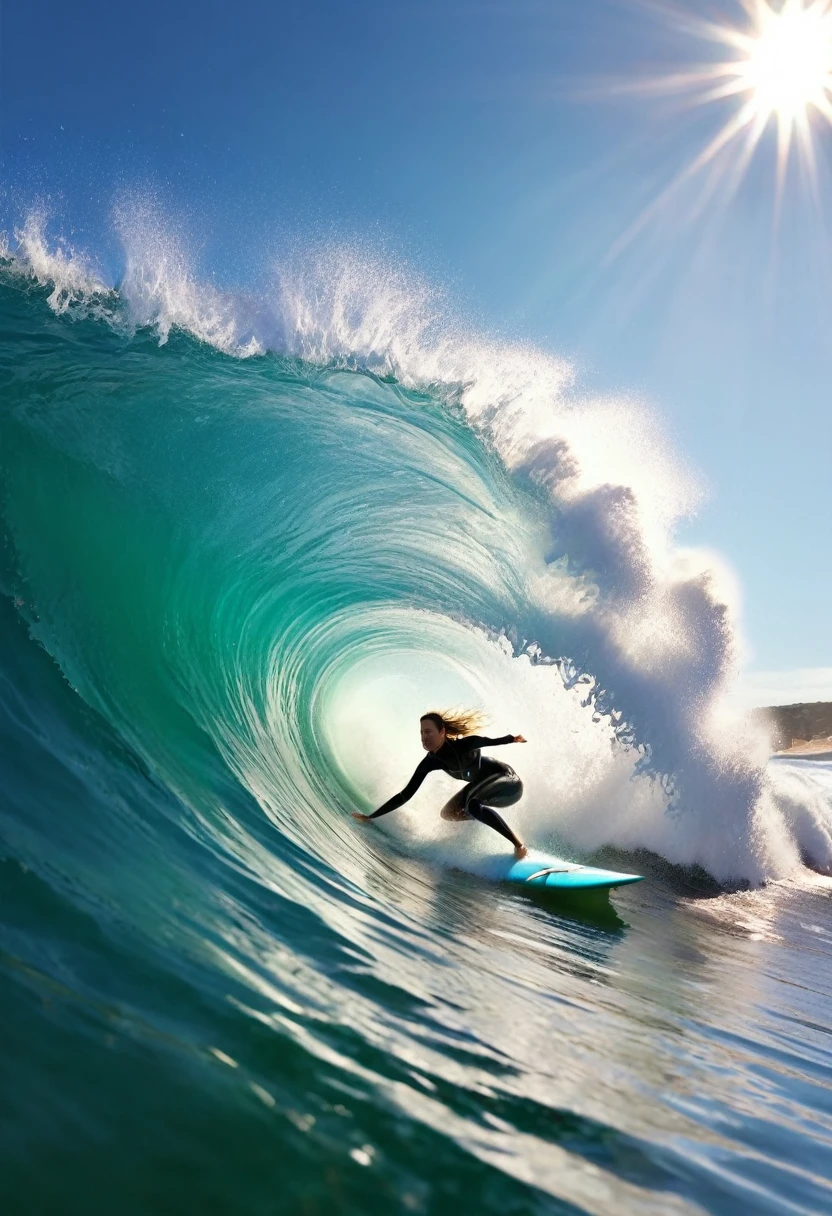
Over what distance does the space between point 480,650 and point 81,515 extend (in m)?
7.18

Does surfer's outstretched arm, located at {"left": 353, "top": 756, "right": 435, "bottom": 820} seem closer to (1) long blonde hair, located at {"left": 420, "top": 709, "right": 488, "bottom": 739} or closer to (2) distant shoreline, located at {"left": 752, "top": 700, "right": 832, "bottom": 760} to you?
(1) long blonde hair, located at {"left": 420, "top": 709, "right": 488, "bottom": 739}

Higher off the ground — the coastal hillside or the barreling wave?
the coastal hillside

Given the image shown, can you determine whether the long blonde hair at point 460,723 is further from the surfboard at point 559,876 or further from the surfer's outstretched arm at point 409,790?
the surfboard at point 559,876

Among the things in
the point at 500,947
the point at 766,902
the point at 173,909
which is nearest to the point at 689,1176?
the point at 173,909

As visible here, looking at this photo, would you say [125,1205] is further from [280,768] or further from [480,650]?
[480,650]

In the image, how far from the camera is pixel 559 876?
6.45m

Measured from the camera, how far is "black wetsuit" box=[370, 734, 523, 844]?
22.6 ft

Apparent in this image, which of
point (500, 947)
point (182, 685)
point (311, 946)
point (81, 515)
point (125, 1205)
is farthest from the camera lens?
point (81, 515)

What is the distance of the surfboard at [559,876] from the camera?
630cm

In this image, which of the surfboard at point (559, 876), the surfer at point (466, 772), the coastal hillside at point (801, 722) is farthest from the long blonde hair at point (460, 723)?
the coastal hillside at point (801, 722)

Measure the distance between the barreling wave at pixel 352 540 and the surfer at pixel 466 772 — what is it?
488 mm

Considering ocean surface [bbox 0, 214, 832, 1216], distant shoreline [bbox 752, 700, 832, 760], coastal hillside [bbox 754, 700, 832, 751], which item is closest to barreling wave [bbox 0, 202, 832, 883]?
ocean surface [bbox 0, 214, 832, 1216]

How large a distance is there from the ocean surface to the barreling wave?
0.04 m

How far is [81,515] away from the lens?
6.63 meters
